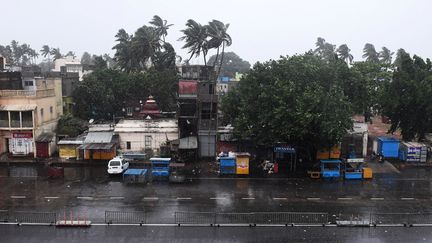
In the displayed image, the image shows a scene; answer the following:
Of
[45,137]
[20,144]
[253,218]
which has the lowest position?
[253,218]

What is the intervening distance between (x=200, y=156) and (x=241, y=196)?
41.2ft

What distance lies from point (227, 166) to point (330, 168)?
8.90 meters

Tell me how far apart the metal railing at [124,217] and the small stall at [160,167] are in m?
8.34

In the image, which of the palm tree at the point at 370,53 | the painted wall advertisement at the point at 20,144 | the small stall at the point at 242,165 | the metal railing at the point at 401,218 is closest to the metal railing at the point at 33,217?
the small stall at the point at 242,165

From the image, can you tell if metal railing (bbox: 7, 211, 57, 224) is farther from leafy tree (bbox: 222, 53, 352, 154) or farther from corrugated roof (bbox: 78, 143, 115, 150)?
leafy tree (bbox: 222, 53, 352, 154)

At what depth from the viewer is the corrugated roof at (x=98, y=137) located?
42.2 meters

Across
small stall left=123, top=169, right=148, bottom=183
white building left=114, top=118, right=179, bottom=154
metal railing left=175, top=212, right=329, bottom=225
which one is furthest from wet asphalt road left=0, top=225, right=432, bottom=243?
white building left=114, top=118, right=179, bottom=154

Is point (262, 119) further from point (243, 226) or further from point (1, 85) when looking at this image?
point (1, 85)

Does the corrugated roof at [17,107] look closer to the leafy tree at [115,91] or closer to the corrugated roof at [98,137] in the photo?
the corrugated roof at [98,137]

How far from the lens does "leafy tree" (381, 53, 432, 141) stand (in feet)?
137

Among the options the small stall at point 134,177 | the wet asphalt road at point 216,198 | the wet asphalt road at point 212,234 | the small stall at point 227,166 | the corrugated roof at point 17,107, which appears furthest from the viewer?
the corrugated roof at point 17,107

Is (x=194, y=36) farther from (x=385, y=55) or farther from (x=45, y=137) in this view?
(x=385, y=55)

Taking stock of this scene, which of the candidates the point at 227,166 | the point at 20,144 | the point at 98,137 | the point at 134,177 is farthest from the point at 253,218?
the point at 20,144

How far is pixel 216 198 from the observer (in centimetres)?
2981
